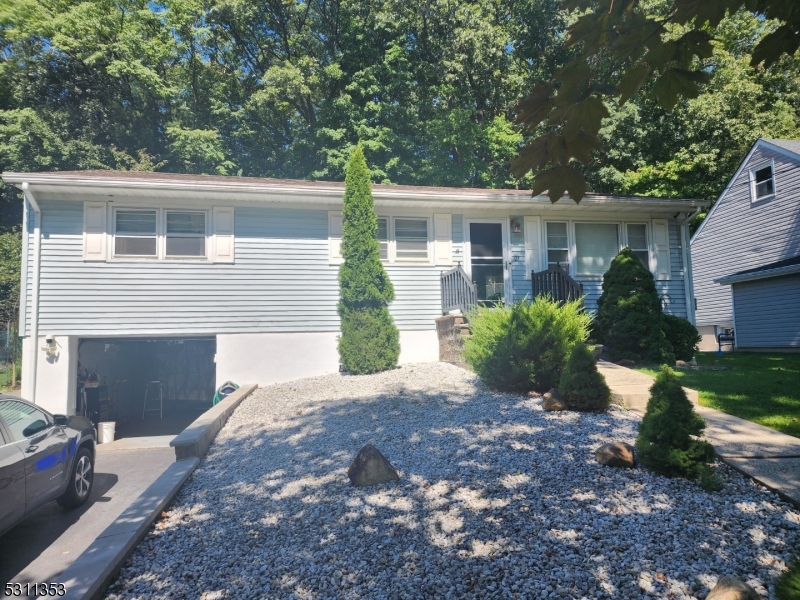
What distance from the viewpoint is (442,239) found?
11.8 meters

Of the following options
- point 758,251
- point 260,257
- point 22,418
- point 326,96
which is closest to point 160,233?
point 260,257

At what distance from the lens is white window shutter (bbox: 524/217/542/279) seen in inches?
479

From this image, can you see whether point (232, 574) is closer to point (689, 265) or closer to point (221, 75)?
point (689, 265)

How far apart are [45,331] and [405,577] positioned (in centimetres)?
996

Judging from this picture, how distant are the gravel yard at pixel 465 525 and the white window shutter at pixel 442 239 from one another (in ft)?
21.8

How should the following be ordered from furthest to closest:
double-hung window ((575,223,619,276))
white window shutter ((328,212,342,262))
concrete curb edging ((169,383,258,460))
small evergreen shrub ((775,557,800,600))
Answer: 1. double-hung window ((575,223,619,276))
2. white window shutter ((328,212,342,262))
3. concrete curb edging ((169,383,258,460))
4. small evergreen shrub ((775,557,800,600))

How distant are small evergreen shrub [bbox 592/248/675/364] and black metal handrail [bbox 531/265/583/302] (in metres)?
0.68

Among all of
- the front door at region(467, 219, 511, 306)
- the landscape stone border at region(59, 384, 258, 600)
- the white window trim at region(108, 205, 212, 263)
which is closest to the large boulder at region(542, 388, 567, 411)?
the landscape stone border at region(59, 384, 258, 600)

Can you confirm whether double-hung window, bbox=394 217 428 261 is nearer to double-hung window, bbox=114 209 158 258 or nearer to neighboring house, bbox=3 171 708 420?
neighboring house, bbox=3 171 708 420

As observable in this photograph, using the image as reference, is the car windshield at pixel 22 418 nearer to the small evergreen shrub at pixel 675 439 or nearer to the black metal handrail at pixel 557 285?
the small evergreen shrub at pixel 675 439

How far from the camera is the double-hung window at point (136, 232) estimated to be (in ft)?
34.3

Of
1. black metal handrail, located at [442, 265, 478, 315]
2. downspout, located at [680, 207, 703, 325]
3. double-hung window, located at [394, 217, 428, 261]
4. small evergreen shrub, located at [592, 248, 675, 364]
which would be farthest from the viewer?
downspout, located at [680, 207, 703, 325]

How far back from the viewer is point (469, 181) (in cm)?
2230

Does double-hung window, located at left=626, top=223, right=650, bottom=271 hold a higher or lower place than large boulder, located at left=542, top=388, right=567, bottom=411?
higher
